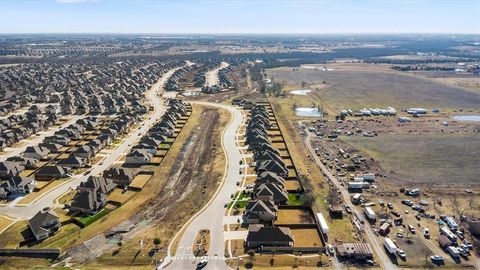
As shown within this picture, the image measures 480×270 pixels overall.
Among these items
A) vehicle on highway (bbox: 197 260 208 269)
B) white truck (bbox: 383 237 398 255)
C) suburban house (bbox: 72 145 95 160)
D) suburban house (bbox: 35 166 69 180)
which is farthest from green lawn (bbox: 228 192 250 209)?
suburban house (bbox: 72 145 95 160)

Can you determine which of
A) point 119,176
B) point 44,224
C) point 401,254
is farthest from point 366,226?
point 44,224

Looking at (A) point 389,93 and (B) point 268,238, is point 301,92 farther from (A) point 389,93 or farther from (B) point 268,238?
(B) point 268,238

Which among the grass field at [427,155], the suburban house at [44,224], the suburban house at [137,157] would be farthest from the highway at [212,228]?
the grass field at [427,155]

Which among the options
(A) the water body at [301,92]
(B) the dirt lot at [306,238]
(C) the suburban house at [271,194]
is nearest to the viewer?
(B) the dirt lot at [306,238]

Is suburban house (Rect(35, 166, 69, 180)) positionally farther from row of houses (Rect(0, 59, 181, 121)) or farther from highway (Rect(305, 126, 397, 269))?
row of houses (Rect(0, 59, 181, 121))

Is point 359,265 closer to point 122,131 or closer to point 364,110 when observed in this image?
point 122,131

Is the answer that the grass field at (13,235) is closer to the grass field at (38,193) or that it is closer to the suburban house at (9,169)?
the grass field at (38,193)
